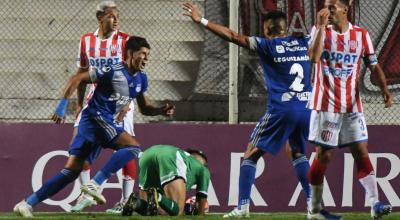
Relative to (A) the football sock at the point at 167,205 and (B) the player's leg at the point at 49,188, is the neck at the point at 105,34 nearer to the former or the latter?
(B) the player's leg at the point at 49,188

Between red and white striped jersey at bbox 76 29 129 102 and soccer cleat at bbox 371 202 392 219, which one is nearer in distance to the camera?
soccer cleat at bbox 371 202 392 219

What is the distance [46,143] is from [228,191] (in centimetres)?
224

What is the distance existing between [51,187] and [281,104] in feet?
7.86

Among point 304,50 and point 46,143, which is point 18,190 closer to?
point 46,143

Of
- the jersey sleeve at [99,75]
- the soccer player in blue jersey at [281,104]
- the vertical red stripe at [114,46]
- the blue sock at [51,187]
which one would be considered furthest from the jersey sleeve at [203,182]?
the vertical red stripe at [114,46]

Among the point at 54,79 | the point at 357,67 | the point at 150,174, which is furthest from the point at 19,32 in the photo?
the point at 357,67

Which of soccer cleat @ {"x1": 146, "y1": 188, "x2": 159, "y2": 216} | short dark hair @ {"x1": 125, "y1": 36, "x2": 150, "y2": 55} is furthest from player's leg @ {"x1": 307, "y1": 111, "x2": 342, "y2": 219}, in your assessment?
short dark hair @ {"x1": 125, "y1": 36, "x2": 150, "y2": 55}

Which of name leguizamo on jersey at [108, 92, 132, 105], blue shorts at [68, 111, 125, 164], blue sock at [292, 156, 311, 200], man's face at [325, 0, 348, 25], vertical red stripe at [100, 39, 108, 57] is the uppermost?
man's face at [325, 0, 348, 25]

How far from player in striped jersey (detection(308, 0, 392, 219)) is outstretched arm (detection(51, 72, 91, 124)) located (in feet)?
8.88

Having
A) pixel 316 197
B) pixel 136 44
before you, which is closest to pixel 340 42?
pixel 316 197

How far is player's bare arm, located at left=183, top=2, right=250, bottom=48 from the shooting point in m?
10.1

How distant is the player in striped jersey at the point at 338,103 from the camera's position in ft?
32.2

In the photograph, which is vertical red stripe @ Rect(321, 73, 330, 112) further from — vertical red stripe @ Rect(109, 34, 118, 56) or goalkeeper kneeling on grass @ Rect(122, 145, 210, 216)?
vertical red stripe @ Rect(109, 34, 118, 56)

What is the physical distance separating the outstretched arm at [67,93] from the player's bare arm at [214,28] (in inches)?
68.7
